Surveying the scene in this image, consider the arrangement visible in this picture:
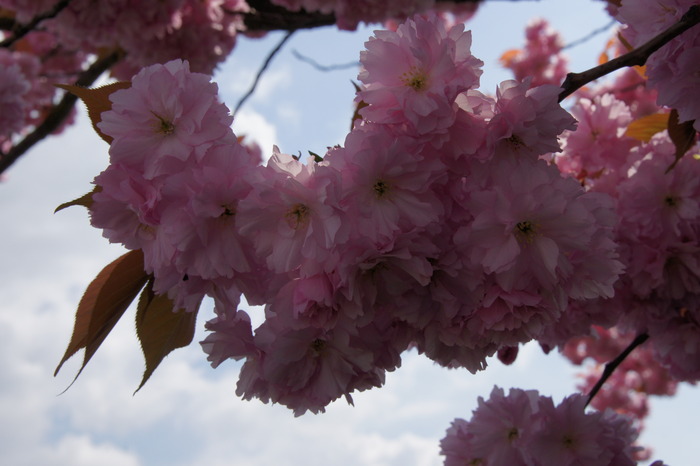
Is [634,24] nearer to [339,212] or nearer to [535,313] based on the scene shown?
[535,313]

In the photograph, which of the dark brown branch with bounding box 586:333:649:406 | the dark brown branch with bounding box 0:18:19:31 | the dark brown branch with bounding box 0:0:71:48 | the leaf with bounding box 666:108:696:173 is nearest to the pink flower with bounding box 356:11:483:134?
the leaf with bounding box 666:108:696:173

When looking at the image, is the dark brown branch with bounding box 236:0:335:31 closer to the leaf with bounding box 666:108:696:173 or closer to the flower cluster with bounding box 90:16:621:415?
the leaf with bounding box 666:108:696:173

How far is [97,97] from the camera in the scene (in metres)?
1.02

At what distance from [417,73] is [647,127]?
1.02 metres

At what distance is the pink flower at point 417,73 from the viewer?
33.7 inches

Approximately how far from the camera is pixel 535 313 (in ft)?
3.07

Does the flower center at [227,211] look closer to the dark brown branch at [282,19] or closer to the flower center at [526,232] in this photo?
the flower center at [526,232]

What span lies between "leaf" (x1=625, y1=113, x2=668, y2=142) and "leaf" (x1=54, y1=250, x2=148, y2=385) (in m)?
1.29

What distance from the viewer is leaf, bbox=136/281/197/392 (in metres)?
1.12

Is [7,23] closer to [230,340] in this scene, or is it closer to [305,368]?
[230,340]

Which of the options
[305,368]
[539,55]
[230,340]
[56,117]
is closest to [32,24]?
[56,117]

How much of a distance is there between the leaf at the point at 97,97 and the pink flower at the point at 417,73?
0.40 meters

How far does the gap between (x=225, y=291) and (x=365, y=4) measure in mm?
2767

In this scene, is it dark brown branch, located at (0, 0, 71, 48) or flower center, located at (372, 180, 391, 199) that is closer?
flower center, located at (372, 180, 391, 199)
